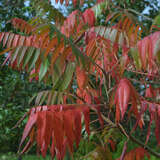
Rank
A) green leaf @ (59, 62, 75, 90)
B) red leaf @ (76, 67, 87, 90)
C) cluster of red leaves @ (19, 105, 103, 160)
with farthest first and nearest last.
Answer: red leaf @ (76, 67, 87, 90), green leaf @ (59, 62, 75, 90), cluster of red leaves @ (19, 105, 103, 160)

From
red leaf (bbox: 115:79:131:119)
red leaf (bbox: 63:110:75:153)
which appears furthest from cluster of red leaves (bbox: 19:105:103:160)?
red leaf (bbox: 115:79:131:119)

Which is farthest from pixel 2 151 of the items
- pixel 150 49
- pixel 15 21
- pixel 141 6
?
pixel 150 49

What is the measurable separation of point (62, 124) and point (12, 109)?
219 cm

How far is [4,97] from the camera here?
10.5 ft

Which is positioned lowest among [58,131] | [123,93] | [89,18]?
[58,131]

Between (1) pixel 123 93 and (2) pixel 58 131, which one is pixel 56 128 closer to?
(2) pixel 58 131

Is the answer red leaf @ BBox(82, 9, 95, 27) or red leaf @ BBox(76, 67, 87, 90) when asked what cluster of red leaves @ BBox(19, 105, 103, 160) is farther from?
red leaf @ BBox(82, 9, 95, 27)

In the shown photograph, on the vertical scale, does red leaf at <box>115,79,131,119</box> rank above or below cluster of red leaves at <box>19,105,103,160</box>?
above

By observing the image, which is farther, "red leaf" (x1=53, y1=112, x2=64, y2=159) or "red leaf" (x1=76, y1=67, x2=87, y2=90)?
"red leaf" (x1=76, y1=67, x2=87, y2=90)

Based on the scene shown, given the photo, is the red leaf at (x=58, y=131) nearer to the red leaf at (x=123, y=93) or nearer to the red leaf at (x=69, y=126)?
the red leaf at (x=69, y=126)

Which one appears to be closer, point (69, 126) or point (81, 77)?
point (69, 126)

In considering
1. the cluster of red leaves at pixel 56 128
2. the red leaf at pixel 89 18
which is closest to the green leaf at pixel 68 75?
the cluster of red leaves at pixel 56 128

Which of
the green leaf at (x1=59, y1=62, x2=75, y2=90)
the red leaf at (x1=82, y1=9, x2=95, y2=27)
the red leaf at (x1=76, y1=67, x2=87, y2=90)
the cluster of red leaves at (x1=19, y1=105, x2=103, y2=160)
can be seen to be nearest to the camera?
the cluster of red leaves at (x1=19, y1=105, x2=103, y2=160)

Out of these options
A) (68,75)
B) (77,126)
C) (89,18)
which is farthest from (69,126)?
(89,18)
